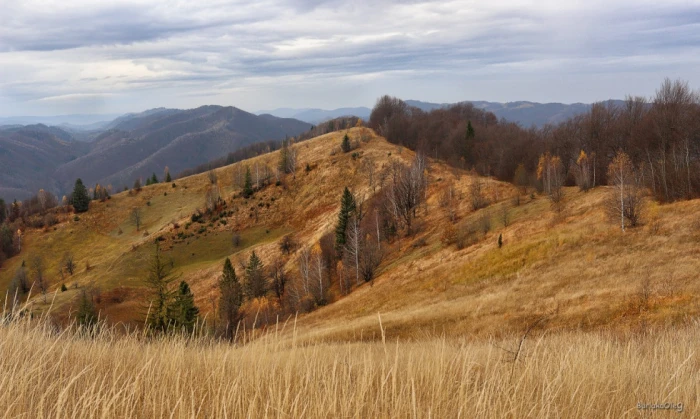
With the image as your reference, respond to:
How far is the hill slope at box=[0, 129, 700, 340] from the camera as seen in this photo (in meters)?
19.0

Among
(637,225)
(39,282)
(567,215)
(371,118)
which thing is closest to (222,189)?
(39,282)

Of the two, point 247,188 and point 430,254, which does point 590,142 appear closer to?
point 430,254

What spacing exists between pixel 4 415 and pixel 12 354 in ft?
4.19

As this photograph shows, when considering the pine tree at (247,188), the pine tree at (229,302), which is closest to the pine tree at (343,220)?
the pine tree at (229,302)

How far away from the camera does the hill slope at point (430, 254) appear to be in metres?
19.0

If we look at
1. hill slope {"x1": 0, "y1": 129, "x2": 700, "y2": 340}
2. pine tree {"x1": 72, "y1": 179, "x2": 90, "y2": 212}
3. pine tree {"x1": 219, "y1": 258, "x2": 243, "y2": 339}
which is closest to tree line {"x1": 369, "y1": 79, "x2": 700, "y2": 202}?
hill slope {"x1": 0, "y1": 129, "x2": 700, "y2": 340}

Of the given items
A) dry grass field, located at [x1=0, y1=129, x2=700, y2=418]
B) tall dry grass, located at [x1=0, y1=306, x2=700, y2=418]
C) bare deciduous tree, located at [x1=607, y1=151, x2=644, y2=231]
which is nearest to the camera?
tall dry grass, located at [x1=0, y1=306, x2=700, y2=418]

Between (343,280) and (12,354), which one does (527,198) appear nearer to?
(343,280)

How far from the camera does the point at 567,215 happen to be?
37.8 m

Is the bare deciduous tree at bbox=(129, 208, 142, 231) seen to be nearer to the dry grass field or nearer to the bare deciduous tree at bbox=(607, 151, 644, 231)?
the dry grass field

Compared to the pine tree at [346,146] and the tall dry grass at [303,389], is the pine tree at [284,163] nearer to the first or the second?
the pine tree at [346,146]

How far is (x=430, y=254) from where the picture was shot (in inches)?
1597

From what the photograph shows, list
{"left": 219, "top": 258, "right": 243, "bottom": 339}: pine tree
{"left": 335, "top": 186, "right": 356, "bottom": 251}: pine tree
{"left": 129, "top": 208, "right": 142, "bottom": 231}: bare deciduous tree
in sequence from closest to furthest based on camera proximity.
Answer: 1. {"left": 219, "top": 258, "right": 243, "bottom": 339}: pine tree
2. {"left": 335, "top": 186, "right": 356, "bottom": 251}: pine tree
3. {"left": 129, "top": 208, "right": 142, "bottom": 231}: bare deciduous tree

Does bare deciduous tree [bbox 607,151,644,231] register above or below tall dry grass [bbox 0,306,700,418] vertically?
below
